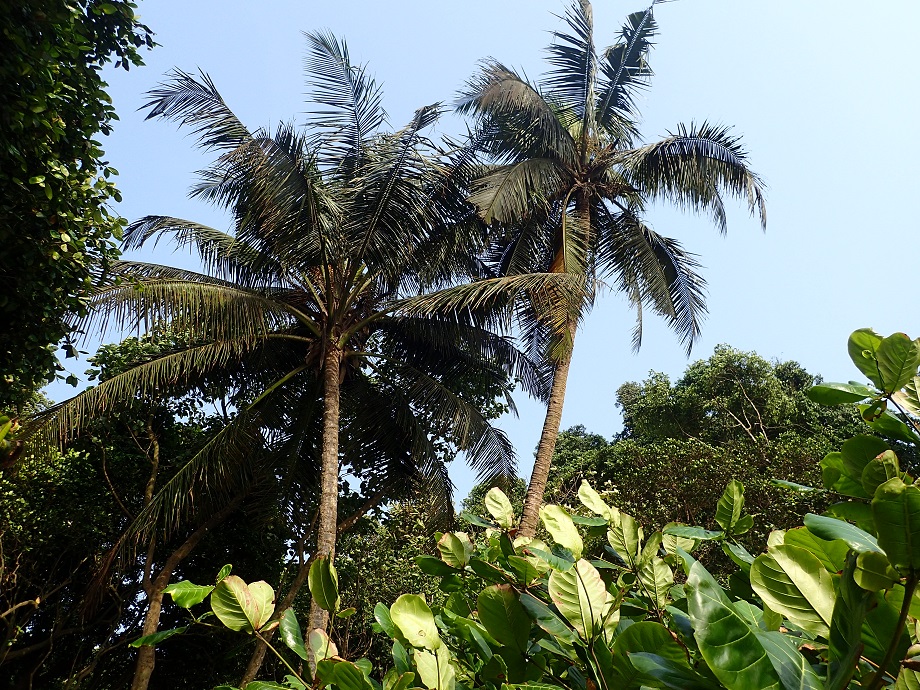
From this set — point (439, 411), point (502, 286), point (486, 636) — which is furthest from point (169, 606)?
point (486, 636)

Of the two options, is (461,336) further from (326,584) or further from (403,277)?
(326,584)

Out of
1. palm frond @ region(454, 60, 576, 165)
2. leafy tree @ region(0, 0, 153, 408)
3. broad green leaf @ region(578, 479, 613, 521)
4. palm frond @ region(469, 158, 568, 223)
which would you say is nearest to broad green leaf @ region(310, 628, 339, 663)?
Result: broad green leaf @ region(578, 479, 613, 521)

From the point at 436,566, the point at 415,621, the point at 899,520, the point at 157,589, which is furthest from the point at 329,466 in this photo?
the point at 899,520

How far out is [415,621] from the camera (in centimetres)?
96

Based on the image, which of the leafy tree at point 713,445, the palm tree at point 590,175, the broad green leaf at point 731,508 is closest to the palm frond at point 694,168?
the palm tree at point 590,175

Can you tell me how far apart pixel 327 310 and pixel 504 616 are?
8.71m

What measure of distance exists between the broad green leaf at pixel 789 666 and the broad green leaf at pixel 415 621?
0.40 meters

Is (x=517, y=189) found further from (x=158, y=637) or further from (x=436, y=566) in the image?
(x=158, y=637)

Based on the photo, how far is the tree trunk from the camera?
8.92m

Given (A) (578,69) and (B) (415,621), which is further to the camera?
(A) (578,69)

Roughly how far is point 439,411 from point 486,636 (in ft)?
27.9

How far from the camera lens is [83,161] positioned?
5352mm

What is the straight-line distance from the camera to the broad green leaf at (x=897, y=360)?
0.83 m

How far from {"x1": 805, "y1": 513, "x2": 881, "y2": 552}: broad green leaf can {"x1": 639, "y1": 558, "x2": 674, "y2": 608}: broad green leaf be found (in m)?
0.41
